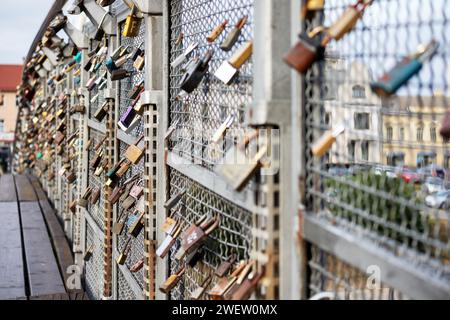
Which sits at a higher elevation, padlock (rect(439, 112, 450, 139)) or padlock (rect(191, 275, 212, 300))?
padlock (rect(439, 112, 450, 139))

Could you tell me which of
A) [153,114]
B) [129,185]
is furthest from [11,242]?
[153,114]

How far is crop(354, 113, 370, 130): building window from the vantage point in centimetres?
152

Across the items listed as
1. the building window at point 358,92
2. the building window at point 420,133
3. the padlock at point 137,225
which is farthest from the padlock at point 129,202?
the building window at point 420,133

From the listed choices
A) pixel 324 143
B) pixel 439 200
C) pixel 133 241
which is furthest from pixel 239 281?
pixel 133 241

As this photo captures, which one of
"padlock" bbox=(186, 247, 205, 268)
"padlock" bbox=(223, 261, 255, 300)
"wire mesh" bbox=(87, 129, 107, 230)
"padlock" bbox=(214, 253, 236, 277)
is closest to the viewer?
"padlock" bbox=(223, 261, 255, 300)

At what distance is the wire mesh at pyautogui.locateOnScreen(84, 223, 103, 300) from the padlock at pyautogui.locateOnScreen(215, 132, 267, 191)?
12.4ft

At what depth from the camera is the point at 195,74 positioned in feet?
7.77

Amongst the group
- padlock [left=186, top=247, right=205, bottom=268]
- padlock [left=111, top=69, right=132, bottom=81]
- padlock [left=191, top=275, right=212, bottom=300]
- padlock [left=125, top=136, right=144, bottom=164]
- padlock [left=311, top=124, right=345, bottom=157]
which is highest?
padlock [left=111, top=69, right=132, bottom=81]

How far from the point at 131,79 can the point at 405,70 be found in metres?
3.31

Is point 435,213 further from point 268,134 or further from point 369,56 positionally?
point 268,134

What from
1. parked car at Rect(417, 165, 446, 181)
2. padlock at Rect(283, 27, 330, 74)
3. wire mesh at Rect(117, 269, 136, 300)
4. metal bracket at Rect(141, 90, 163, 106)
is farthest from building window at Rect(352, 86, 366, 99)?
wire mesh at Rect(117, 269, 136, 300)

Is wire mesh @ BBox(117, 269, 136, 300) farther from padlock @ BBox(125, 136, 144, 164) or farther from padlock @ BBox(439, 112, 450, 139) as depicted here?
padlock @ BBox(439, 112, 450, 139)

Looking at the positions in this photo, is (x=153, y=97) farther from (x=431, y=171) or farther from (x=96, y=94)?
(x=96, y=94)

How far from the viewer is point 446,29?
113 cm
